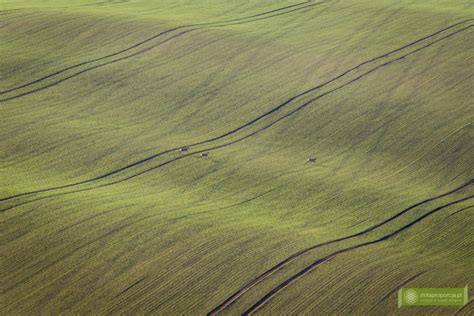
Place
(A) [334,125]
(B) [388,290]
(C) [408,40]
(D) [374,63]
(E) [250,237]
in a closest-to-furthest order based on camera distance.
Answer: (B) [388,290], (E) [250,237], (A) [334,125], (D) [374,63], (C) [408,40]

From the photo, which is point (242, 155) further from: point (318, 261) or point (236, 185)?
point (318, 261)

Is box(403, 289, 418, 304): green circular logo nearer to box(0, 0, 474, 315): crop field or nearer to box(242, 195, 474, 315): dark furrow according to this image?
box(0, 0, 474, 315): crop field

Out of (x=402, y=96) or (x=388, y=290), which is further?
(x=402, y=96)

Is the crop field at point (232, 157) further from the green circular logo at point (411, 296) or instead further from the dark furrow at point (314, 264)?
the green circular logo at point (411, 296)

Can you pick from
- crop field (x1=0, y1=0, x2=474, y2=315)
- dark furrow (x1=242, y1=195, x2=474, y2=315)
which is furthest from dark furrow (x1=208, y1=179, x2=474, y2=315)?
dark furrow (x1=242, y1=195, x2=474, y2=315)

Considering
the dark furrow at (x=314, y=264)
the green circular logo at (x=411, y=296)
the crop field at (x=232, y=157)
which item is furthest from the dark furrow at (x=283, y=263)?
the green circular logo at (x=411, y=296)

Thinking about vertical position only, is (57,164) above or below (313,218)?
above

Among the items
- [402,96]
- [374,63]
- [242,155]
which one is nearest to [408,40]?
[374,63]
